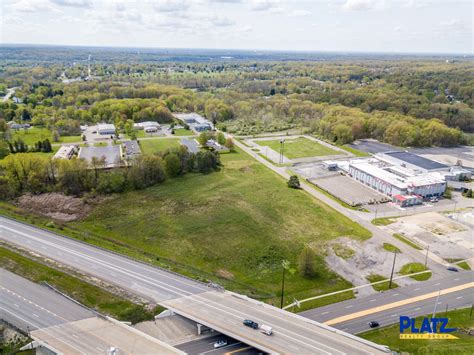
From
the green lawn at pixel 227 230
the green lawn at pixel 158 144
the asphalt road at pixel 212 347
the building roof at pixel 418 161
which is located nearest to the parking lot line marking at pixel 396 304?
the green lawn at pixel 227 230

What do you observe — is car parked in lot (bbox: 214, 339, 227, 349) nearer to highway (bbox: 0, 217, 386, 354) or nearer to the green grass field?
highway (bbox: 0, 217, 386, 354)

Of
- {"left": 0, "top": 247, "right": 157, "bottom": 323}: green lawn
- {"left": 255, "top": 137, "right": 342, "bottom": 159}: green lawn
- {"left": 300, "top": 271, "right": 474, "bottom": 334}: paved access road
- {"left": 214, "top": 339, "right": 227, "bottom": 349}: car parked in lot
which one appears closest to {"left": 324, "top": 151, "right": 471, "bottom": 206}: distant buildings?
{"left": 255, "top": 137, "right": 342, "bottom": 159}: green lawn

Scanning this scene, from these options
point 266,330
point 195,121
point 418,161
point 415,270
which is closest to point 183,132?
point 195,121

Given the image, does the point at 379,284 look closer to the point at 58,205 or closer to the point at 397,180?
the point at 397,180

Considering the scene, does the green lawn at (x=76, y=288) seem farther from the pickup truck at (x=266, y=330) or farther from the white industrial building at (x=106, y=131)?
the white industrial building at (x=106, y=131)

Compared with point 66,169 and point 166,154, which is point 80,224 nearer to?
point 66,169

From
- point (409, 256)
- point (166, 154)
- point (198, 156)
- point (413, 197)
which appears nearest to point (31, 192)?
point (166, 154)
